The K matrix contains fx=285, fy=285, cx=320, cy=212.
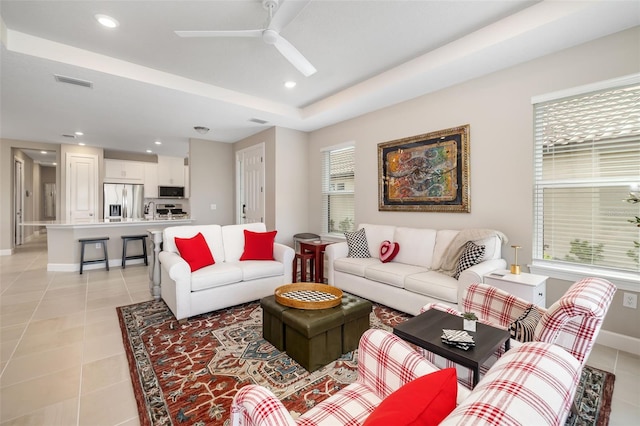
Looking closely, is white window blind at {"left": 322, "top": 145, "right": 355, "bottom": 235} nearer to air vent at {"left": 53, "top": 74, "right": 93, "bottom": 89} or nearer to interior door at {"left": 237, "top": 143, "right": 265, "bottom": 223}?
interior door at {"left": 237, "top": 143, "right": 265, "bottom": 223}

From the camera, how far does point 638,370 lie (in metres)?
2.10

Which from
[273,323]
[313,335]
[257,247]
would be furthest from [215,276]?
[313,335]

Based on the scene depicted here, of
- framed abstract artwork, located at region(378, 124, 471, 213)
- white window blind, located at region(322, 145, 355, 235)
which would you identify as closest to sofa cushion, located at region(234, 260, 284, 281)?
white window blind, located at region(322, 145, 355, 235)

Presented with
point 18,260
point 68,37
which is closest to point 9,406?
point 68,37

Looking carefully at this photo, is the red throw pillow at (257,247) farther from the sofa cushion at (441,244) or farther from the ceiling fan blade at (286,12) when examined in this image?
the ceiling fan blade at (286,12)

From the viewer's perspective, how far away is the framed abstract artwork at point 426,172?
A: 3.35m

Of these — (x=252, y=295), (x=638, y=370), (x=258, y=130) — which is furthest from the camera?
(x=258, y=130)

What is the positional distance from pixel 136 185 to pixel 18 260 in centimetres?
280

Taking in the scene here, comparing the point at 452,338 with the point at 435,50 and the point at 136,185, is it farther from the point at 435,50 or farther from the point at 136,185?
the point at 136,185

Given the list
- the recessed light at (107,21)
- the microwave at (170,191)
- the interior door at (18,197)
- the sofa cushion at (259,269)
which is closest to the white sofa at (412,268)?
the sofa cushion at (259,269)

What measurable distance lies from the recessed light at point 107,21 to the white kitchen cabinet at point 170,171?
6.08 meters

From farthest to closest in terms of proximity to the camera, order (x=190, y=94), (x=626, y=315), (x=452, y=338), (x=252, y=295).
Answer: (x=190, y=94), (x=252, y=295), (x=626, y=315), (x=452, y=338)

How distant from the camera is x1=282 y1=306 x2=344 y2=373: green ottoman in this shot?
206 cm

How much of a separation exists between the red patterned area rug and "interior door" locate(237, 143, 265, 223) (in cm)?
287
